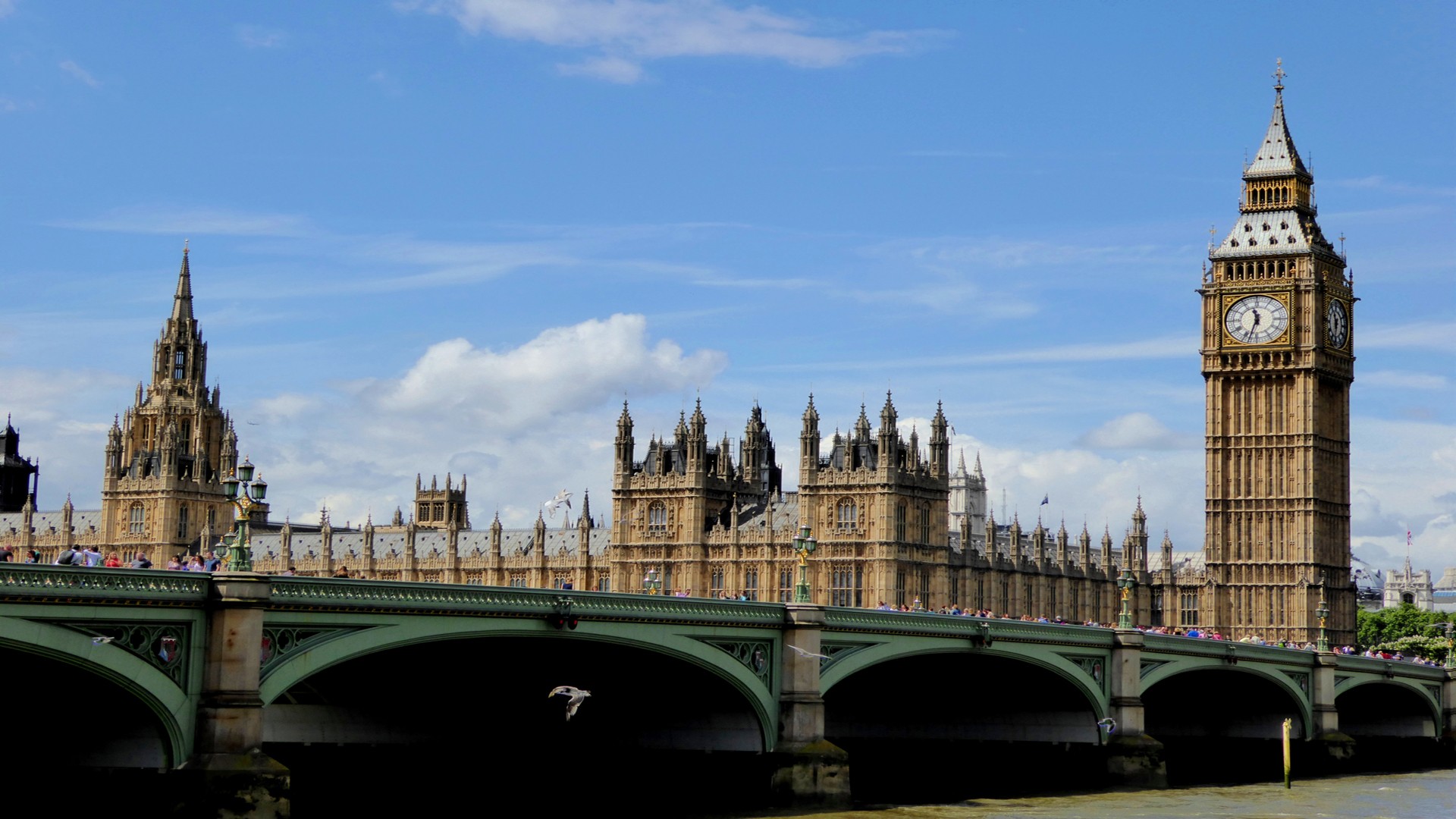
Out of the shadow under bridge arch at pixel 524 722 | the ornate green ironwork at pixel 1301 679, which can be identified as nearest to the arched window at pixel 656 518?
the ornate green ironwork at pixel 1301 679

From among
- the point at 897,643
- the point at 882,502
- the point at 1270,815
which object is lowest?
the point at 1270,815

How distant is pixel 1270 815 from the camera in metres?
63.5

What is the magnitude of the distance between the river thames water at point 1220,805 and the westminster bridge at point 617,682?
239 centimetres

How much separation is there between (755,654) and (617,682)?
192 inches

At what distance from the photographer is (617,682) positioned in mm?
61312

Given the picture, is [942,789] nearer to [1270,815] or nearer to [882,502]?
[1270,815]

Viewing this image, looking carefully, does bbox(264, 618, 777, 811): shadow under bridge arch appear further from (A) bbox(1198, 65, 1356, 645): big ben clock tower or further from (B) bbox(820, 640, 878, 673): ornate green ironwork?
(A) bbox(1198, 65, 1356, 645): big ben clock tower

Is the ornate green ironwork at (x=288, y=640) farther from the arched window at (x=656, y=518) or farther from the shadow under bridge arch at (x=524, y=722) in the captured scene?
the arched window at (x=656, y=518)

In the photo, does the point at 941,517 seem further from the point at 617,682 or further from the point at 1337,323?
the point at 617,682

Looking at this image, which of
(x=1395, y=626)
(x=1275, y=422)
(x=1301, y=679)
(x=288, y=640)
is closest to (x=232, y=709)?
(x=288, y=640)

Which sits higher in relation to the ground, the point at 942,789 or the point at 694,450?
the point at 694,450

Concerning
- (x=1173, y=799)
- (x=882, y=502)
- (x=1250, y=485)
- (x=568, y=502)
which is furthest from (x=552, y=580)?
(x=1173, y=799)

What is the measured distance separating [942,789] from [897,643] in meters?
9.67

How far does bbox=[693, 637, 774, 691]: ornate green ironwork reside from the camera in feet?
189
